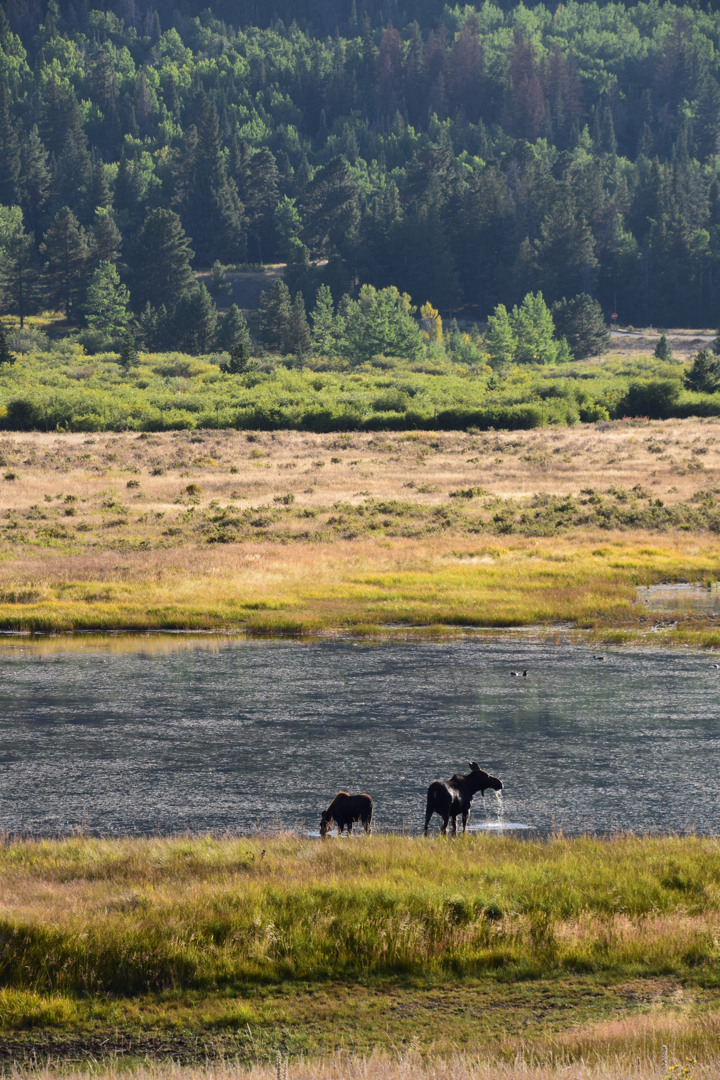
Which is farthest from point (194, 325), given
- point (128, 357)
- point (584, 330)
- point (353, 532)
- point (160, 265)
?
point (353, 532)

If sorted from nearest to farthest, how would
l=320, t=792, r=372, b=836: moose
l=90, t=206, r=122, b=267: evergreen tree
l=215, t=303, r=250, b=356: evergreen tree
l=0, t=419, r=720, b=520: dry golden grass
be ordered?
1. l=320, t=792, r=372, b=836: moose
2. l=0, t=419, r=720, b=520: dry golden grass
3. l=215, t=303, r=250, b=356: evergreen tree
4. l=90, t=206, r=122, b=267: evergreen tree

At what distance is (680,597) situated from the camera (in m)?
42.0

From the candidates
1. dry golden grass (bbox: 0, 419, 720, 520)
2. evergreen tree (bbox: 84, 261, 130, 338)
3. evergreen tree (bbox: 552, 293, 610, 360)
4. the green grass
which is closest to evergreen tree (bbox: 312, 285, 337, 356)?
the green grass

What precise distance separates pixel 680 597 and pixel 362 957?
104 feet

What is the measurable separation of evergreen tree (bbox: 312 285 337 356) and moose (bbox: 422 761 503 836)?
147m

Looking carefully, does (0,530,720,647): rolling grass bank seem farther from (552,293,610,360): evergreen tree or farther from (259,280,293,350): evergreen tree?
(552,293,610,360): evergreen tree

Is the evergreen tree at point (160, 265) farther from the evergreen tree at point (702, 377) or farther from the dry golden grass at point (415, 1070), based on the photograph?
the dry golden grass at point (415, 1070)

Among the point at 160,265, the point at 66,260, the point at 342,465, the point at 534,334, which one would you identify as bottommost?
the point at 342,465

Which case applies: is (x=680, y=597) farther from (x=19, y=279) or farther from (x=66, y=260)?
(x=66, y=260)

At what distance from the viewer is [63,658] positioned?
34781mm

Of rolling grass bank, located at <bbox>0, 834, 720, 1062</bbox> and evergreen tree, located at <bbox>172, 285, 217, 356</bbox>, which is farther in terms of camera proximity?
evergreen tree, located at <bbox>172, 285, 217, 356</bbox>

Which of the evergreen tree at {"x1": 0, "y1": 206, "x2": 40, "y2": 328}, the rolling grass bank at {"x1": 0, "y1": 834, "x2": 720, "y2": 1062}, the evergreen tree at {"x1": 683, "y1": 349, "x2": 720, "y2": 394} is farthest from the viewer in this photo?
the evergreen tree at {"x1": 0, "y1": 206, "x2": 40, "y2": 328}

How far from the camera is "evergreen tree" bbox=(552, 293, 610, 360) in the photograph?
16912 centimetres

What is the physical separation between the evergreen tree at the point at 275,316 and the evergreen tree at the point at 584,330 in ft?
133
